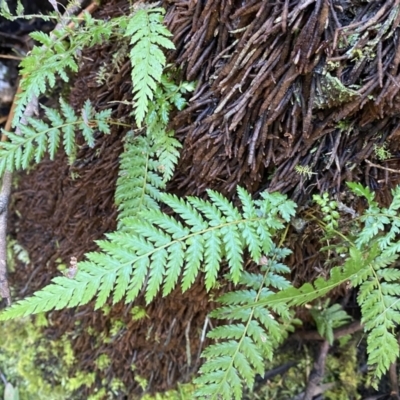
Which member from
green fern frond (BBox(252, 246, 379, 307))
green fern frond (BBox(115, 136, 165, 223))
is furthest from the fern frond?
green fern frond (BBox(115, 136, 165, 223))

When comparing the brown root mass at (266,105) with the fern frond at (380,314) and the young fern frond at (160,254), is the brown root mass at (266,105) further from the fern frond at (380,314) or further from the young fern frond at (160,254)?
the fern frond at (380,314)

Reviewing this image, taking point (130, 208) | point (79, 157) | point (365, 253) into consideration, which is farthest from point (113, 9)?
point (365, 253)

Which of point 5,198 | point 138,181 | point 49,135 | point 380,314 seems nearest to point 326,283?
point 380,314

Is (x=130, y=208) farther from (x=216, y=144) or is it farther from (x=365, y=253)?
(x=365, y=253)

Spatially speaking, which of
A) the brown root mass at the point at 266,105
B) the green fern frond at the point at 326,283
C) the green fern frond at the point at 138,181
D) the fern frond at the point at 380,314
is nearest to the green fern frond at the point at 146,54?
the brown root mass at the point at 266,105

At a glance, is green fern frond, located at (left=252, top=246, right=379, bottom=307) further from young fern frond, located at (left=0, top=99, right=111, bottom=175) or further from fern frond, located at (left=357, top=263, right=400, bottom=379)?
young fern frond, located at (left=0, top=99, right=111, bottom=175)
